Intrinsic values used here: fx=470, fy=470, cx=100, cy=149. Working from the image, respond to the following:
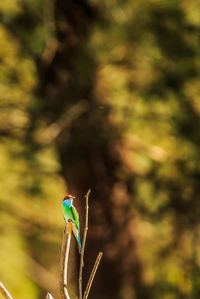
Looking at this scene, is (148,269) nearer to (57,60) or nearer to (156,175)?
(156,175)

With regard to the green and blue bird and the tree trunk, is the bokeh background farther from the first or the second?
the green and blue bird

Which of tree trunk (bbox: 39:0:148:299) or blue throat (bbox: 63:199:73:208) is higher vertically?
tree trunk (bbox: 39:0:148:299)

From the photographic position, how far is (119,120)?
13.8 feet

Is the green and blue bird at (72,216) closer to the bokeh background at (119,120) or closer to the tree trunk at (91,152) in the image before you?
the bokeh background at (119,120)

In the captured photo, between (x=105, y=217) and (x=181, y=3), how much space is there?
2.10 meters

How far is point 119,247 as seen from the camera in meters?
4.70

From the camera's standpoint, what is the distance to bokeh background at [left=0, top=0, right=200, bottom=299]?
4137 mm

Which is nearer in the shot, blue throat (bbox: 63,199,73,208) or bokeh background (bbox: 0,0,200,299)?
blue throat (bbox: 63,199,73,208)

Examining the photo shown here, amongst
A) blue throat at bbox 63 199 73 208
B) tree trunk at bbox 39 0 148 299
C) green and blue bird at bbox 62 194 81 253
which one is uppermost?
tree trunk at bbox 39 0 148 299

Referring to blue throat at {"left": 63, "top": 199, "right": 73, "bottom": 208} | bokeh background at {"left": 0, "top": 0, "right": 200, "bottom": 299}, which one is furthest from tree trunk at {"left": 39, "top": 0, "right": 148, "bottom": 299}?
blue throat at {"left": 63, "top": 199, "right": 73, "bottom": 208}

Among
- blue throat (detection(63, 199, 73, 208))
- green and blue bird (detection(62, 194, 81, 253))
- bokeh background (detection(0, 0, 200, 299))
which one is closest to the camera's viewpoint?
green and blue bird (detection(62, 194, 81, 253))

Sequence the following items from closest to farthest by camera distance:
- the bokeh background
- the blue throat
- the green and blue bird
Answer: the green and blue bird → the blue throat → the bokeh background

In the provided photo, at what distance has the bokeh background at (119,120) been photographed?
414 cm

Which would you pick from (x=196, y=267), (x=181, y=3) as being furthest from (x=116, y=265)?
(x=181, y=3)
